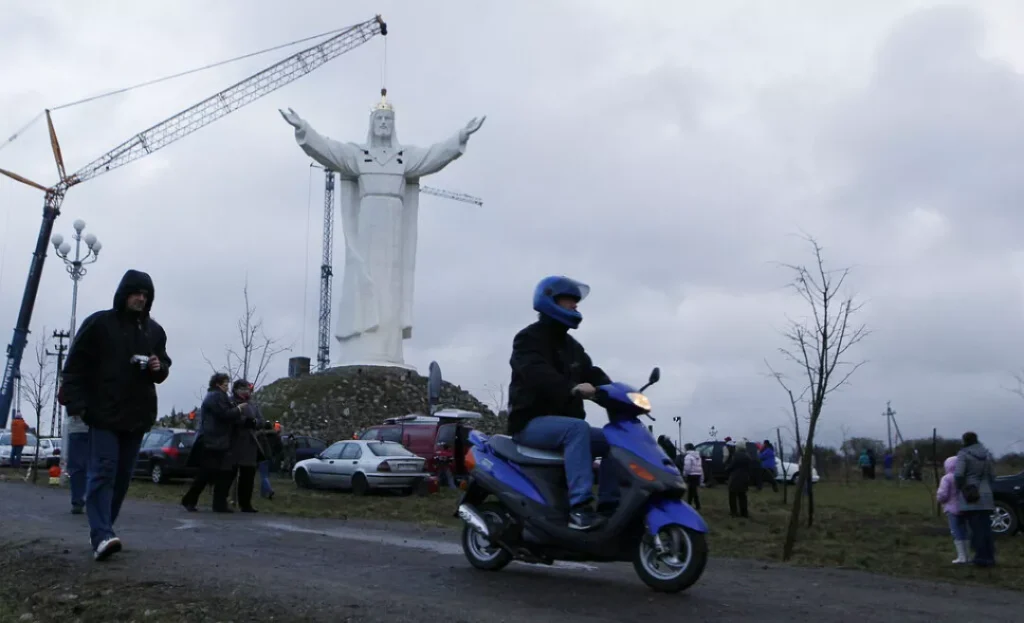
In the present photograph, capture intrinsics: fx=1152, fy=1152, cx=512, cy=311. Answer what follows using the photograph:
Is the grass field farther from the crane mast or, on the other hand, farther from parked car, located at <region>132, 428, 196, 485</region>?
the crane mast

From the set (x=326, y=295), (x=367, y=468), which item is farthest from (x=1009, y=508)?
Answer: (x=326, y=295)

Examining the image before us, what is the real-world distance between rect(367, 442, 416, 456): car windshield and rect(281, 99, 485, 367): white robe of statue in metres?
20.5

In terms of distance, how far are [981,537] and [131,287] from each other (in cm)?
906

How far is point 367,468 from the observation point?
2447 cm

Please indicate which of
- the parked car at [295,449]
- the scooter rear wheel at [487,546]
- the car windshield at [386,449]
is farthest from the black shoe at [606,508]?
the parked car at [295,449]

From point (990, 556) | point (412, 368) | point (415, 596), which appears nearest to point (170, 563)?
point (415, 596)

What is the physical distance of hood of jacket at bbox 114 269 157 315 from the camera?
798 cm

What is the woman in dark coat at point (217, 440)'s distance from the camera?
14.6 meters

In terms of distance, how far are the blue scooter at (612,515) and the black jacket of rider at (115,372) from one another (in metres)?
2.32

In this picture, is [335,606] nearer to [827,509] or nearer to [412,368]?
[827,509]

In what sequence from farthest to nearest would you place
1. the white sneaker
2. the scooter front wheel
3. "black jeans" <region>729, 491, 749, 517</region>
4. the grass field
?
→ "black jeans" <region>729, 491, 749, 517</region>, the grass field, the white sneaker, the scooter front wheel

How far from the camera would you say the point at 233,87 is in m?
73.8

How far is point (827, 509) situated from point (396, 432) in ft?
34.9

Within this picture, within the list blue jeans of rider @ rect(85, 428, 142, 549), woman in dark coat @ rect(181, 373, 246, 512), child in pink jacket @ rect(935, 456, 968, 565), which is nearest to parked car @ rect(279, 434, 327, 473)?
woman in dark coat @ rect(181, 373, 246, 512)
